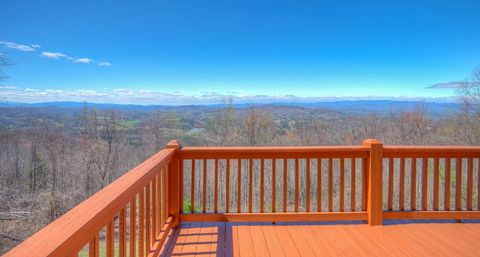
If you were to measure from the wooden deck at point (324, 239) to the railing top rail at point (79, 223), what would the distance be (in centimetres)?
124

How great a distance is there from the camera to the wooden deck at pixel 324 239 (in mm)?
2604

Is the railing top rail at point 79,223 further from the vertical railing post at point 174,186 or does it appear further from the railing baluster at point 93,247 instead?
the vertical railing post at point 174,186

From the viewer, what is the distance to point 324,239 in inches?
113

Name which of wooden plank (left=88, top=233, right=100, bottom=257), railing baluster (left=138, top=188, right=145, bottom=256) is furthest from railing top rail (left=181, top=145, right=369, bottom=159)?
wooden plank (left=88, top=233, right=100, bottom=257)

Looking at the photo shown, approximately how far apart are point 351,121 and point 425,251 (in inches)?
379

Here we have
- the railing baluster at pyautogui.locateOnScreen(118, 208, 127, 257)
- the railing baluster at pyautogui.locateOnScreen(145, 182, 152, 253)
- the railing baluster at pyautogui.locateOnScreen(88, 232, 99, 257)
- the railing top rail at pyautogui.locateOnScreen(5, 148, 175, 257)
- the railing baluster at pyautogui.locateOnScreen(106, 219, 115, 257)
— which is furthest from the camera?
the railing baluster at pyautogui.locateOnScreen(145, 182, 152, 253)

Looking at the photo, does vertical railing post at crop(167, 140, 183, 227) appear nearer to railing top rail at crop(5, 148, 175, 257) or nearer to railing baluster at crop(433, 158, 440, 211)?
railing top rail at crop(5, 148, 175, 257)

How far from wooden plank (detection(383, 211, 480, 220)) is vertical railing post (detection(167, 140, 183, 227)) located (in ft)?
7.88

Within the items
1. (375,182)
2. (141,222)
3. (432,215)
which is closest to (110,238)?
(141,222)

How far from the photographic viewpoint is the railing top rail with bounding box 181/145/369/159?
3189 millimetres

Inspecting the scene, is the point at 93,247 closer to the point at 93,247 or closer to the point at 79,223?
the point at 93,247

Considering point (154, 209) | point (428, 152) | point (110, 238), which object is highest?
point (428, 152)

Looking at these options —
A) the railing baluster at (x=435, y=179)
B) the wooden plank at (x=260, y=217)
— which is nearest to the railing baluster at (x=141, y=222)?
the wooden plank at (x=260, y=217)

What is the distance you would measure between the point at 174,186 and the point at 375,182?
2.26 m
